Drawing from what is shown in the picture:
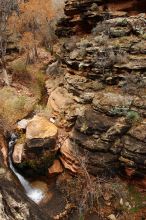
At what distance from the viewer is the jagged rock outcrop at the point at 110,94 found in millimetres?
12797

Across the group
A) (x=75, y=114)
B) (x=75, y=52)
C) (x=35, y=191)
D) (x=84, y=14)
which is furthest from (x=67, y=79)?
(x=35, y=191)

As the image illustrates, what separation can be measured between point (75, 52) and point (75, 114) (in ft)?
14.5

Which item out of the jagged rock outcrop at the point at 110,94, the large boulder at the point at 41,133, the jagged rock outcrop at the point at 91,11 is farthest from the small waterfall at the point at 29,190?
the jagged rock outcrop at the point at 91,11

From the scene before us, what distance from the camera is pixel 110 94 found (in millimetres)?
14258

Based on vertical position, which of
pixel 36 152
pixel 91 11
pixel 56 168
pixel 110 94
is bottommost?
pixel 56 168

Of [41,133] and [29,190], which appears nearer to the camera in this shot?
[29,190]

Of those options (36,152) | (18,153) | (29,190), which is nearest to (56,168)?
(36,152)

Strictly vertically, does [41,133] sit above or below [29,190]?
above

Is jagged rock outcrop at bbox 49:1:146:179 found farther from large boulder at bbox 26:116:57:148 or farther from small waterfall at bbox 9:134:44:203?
small waterfall at bbox 9:134:44:203

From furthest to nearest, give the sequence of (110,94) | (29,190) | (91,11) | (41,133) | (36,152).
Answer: (91,11)
(110,94)
(41,133)
(36,152)
(29,190)

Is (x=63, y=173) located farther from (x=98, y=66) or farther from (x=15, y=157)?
(x=98, y=66)

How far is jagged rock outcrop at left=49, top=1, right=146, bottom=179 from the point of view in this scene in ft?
42.0

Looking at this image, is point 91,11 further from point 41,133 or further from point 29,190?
point 29,190

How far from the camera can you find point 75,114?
14703 mm
